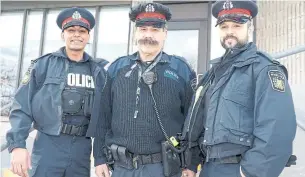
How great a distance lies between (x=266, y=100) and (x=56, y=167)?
167 cm

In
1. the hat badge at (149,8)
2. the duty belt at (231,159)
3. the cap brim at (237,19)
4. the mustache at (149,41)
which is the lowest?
the duty belt at (231,159)

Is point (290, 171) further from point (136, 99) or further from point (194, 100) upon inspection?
point (136, 99)

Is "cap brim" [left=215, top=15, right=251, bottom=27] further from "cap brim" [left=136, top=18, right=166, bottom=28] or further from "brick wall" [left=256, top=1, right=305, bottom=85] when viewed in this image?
"brick wall" [left=256, top=1, right=305, bottom=85]

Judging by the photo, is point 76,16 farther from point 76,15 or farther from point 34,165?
point 34,165

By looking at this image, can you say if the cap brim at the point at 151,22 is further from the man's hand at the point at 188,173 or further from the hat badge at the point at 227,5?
the man's hand at the point at 188,173

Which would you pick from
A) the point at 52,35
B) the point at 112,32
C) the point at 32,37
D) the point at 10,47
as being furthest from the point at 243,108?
the point at 10,47

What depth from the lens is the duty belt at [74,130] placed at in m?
2.71

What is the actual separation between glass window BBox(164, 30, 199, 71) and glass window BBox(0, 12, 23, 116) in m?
4.12

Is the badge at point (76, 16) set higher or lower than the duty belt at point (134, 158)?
higher

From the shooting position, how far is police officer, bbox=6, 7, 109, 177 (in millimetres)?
2625

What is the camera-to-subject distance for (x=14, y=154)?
2.53m

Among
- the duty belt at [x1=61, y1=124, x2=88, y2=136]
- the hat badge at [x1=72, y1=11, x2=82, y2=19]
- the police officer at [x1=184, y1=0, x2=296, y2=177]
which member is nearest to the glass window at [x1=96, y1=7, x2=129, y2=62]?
the hat badge at [x1=72, y1=11, x2=82, y2=19]

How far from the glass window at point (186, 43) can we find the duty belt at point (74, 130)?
4634 millimetres

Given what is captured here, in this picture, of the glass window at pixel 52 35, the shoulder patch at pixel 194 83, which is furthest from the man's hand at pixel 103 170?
the glass window at pixel 52 35
